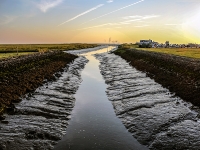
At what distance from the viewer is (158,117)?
44.8 feet

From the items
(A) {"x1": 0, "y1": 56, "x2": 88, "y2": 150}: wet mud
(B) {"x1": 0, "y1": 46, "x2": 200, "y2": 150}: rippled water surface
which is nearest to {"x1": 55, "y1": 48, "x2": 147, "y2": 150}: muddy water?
(B) {"x1": 0, "y1": 46, "x2": 200, "y2": 150}: rippled water surface

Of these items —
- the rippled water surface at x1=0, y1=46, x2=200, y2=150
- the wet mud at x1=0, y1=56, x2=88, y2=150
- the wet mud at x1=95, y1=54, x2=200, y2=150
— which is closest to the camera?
the wet mud at x1=0, y1=56, x2=88, y2=150

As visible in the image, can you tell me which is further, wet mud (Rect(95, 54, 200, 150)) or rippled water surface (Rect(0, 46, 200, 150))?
wet mud (Rect(95, 54, 200, 150))

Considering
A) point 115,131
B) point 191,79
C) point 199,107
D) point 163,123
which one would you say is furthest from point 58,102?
point 191,79

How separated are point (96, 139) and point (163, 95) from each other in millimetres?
10447

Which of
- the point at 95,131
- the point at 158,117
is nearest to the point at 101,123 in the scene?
the point at 95,131

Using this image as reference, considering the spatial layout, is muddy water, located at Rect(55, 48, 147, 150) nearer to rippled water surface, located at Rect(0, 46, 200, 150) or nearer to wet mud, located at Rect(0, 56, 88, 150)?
rippled water surface, located at Rect(0, 46, 200, 150)

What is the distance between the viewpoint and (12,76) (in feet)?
71.6

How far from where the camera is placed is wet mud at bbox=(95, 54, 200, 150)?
34.1ft

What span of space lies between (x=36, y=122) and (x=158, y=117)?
6.95m

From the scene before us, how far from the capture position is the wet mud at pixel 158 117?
1041cm

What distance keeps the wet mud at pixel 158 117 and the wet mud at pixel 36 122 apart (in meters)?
3.62

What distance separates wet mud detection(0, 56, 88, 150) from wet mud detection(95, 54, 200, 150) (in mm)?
3619

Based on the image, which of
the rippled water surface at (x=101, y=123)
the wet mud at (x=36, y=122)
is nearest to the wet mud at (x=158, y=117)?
the rippled water surface at (x=101, y=123)
